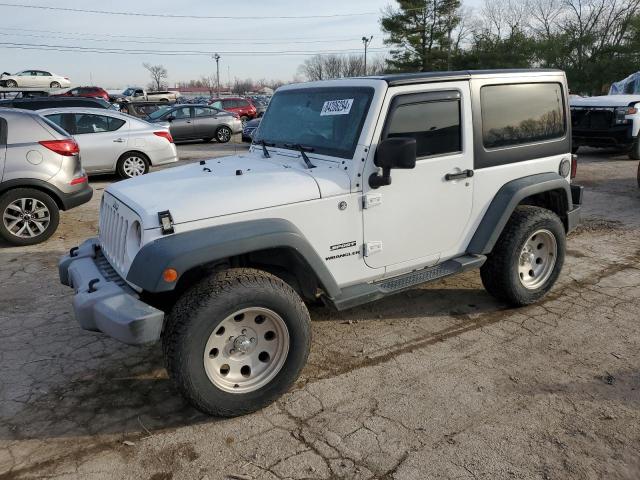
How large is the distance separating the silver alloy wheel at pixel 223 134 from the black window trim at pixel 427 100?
16013 millimetres

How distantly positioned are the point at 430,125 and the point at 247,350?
2.06 metres

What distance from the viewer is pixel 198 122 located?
60.8 ft

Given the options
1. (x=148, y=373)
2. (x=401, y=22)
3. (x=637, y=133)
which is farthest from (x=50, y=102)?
(x=401, y=22)

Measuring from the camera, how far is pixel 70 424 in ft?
10.2

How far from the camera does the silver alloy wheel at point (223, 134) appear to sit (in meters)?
19.0

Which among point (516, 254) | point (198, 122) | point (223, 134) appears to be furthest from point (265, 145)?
point (223, 134)

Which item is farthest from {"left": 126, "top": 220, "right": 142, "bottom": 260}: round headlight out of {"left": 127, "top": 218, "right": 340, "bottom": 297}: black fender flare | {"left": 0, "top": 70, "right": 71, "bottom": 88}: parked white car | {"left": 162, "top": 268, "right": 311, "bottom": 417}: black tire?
{"left": 0, "top": 70, "right": 71, "bottom": 88}: parked white car

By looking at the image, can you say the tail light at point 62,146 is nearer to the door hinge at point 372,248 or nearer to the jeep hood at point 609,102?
the door hinge at point 372,248

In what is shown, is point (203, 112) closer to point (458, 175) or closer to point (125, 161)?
point (125, 161)

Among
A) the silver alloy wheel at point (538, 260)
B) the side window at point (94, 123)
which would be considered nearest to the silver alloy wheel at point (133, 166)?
the side window at point (94, 123)

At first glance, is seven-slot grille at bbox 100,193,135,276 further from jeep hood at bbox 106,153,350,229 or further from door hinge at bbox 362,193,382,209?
door hinge at bbox 362,193,382,209

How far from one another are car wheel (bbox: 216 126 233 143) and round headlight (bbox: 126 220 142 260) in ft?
54.1

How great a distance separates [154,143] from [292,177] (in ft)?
27.3

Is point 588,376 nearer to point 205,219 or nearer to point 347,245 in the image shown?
point 347,245
